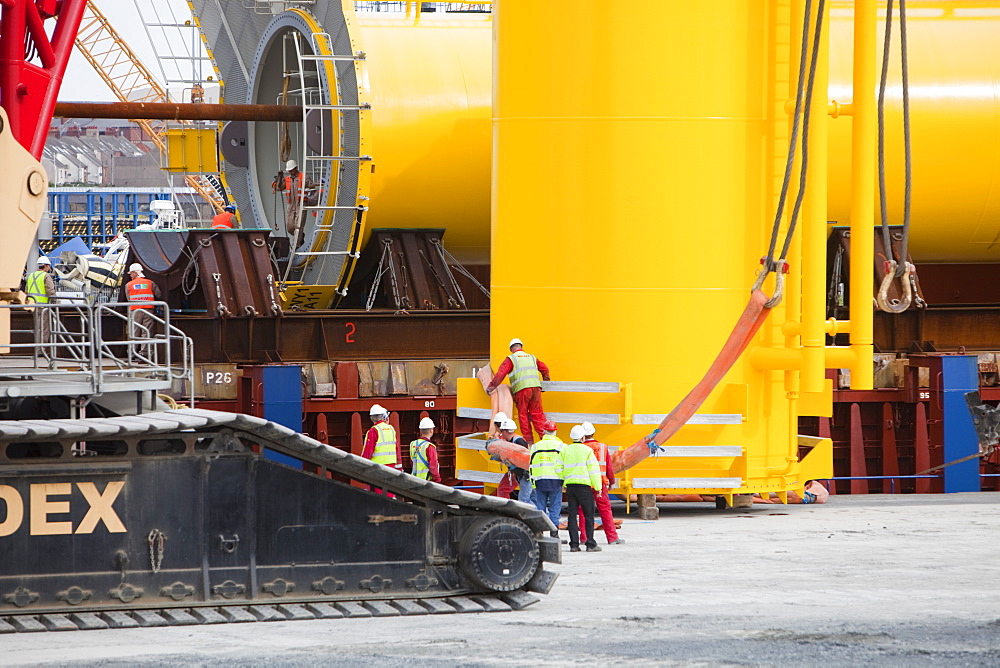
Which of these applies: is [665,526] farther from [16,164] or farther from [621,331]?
[16,164]

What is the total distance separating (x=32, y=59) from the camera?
12.2 meters

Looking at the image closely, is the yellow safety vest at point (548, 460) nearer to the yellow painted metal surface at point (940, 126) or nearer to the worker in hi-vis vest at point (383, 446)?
the worker in hi-vis vest at point (383, 446)

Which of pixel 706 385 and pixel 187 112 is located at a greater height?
pixel 187 112

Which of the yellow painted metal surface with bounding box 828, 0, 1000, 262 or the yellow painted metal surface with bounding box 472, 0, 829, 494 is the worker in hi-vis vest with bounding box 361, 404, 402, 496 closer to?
the yellow painted metal surface with bounding box 472, 0, 829, 494

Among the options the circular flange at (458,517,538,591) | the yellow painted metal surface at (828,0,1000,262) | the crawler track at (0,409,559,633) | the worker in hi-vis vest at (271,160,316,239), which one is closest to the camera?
the crawler track at (0,409,559,633)

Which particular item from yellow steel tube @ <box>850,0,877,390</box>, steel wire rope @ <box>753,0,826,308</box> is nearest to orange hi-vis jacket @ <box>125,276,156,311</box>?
steel wire rope @ <box>753,0,826,308</box>

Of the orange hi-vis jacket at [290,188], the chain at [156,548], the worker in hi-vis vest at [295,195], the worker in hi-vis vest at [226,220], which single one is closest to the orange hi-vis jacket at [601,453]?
the chain at [156,548]

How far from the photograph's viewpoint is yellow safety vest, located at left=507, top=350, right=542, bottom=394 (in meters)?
14.1

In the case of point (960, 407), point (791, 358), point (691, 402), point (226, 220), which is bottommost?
point (960, 407)

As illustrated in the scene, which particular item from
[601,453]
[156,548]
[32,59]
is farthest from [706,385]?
[32,59]

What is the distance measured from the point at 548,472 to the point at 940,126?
351 inches

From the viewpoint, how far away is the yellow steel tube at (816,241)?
1370 cm

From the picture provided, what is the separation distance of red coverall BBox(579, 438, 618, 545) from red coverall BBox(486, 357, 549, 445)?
2.03ft

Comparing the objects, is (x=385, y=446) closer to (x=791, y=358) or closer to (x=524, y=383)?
(x=524, y=383)
